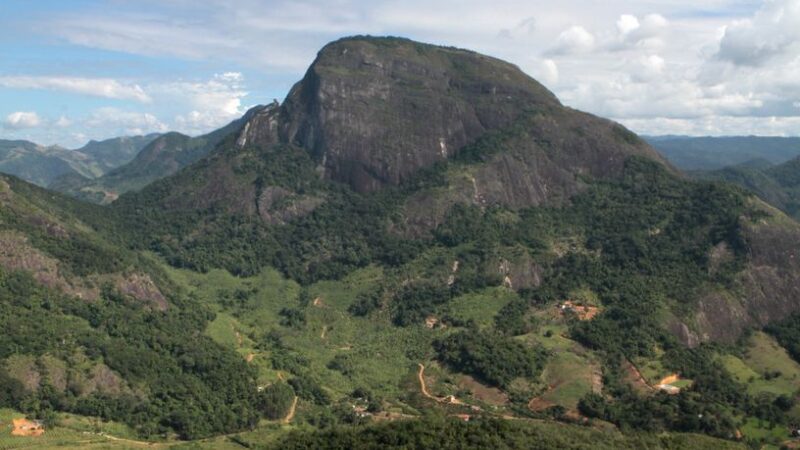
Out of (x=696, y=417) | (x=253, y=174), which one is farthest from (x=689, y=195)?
(x=253, y=174)

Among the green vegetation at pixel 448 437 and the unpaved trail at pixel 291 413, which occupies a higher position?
the green vegetation at pixel 448 437

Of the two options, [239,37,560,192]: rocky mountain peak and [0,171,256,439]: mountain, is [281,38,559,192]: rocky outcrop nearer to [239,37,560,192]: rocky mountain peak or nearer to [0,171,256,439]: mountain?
[239,37,560,192]: rocky mountain peak

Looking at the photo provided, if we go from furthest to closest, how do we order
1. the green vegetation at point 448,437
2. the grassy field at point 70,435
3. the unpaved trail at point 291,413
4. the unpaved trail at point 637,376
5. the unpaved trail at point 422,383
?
the unpaved trail at point 637,376 < the unpaved trail at point 422,383 < the unpaved trail at point 291,413 < the grassy field at point 70,435 < the green vegetation at point 448,437

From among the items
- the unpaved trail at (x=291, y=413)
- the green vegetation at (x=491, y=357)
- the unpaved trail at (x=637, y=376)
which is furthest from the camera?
the green vegetation at (x=491, y=357)

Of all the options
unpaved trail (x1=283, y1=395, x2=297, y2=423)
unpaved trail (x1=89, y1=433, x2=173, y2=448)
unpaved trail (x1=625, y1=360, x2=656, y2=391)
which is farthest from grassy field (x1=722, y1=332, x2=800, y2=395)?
unpaved trail (x1=89, y1=433, x2=173, y2=448)

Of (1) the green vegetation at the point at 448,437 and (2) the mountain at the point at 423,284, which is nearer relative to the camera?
(1) the green vegetation at the point at 448,437

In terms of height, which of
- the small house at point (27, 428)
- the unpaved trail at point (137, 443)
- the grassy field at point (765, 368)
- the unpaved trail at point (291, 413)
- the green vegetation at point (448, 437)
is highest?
the green vegetation at point (448, 437)

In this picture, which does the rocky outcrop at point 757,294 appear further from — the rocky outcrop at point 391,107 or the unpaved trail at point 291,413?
the rocky outcrop at point 391,107

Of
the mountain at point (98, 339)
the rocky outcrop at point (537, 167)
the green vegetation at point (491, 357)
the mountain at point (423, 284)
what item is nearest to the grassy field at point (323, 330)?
the mountain at point (423, 284)

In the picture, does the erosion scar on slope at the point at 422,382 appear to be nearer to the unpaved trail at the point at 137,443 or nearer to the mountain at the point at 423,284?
the mountain at the point at 423,284
